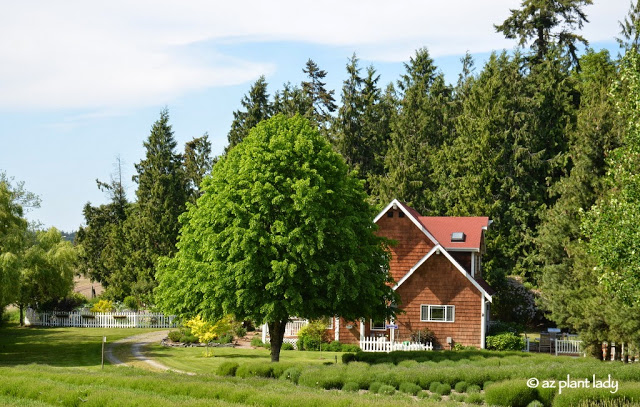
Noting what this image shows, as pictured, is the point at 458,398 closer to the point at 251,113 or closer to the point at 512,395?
the point at 512,395

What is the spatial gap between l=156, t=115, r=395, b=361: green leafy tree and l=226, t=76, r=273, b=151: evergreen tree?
43805mm

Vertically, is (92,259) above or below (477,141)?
below

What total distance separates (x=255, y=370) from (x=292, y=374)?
204cm

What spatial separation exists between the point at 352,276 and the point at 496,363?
7159 mm

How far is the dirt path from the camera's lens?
3909 centimetres

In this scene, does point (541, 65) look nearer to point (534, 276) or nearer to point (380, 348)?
point (534, 276)

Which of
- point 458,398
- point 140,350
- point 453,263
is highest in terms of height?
point 453,263

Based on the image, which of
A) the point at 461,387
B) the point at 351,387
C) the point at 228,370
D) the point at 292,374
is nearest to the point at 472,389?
the point at 461,387

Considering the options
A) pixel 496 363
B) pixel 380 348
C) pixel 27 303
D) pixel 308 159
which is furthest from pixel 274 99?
pixel 496 363

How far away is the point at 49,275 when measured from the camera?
60.5 metres

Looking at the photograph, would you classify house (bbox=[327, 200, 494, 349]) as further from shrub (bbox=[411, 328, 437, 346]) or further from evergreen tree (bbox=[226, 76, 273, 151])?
evergreen tree (bbox=[226, 76, 273, 151])

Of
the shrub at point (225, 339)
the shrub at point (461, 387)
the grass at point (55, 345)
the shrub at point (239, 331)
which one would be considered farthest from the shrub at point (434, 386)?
the shrub at point (239, 331)

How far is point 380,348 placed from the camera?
45000 mm

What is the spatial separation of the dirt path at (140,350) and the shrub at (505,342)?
18193 millimetres
